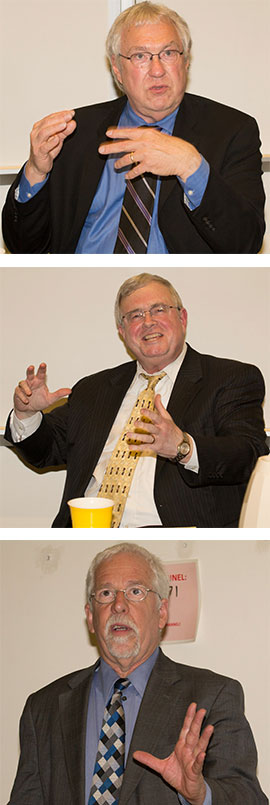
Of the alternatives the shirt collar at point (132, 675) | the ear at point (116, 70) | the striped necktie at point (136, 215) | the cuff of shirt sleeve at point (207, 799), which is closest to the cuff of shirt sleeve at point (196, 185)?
the striped necktie at point (136, 215)

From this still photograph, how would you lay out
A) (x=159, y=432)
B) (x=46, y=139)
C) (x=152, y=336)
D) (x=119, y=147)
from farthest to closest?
(x=152, y=336), (x=46, y=139), (x=159, y=432), (x=119, y=147)

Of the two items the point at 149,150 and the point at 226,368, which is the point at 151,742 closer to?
the point at 226,368

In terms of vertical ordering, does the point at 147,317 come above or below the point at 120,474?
above

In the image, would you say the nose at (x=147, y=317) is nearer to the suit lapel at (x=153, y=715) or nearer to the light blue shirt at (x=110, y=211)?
the light blue shirt at (x=110, y=211)

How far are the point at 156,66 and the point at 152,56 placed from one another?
30mm

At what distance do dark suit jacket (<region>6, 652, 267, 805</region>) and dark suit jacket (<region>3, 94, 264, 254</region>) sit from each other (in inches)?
40.1

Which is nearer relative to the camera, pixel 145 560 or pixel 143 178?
pixel 145 560

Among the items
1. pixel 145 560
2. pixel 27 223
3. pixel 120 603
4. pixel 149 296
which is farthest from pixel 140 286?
pixel 120 603

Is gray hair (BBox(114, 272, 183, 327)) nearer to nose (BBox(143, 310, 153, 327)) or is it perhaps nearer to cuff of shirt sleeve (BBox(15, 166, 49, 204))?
nose (BBox(143, 310, 153, 327))

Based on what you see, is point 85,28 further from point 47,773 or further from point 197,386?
point 47,773

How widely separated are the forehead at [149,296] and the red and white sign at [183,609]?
733 mm

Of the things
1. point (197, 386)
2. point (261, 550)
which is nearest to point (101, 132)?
point (197, 386)

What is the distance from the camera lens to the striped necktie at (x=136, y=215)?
2.27 metres

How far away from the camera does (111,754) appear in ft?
6.60
